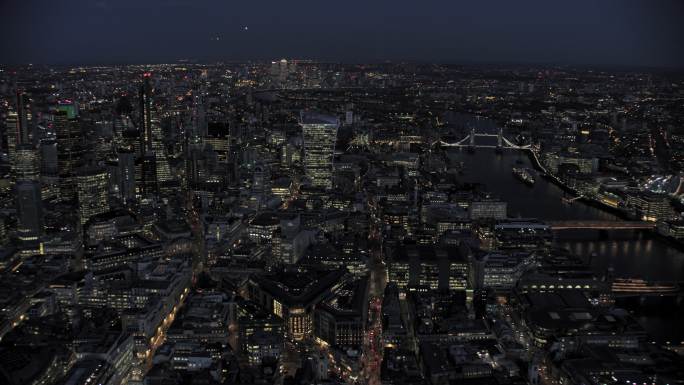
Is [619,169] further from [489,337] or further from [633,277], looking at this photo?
[489,337]

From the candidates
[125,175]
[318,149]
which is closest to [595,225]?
[318,149]

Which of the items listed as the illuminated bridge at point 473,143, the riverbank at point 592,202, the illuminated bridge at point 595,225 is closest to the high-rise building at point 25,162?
the illuminated bridge at point 595,225

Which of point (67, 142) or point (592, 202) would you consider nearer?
point (592, 202)

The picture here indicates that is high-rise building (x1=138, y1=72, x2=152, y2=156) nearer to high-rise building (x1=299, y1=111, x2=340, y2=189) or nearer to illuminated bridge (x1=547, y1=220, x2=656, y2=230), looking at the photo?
high-rise building (x1=299, y1=111, x2=340, y2=189)

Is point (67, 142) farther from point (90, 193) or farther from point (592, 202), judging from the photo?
point (592, 202)

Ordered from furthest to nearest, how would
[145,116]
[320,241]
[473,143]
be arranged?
[473,143]
[145,116]
[320,241]

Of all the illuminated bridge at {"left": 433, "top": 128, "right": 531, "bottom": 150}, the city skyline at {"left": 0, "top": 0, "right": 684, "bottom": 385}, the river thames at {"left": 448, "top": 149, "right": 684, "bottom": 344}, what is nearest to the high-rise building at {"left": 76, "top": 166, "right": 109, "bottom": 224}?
the city skyline at {"left": 0, "top": 0, "right": 684, "bottom": 385}

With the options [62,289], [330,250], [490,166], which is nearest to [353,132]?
[490,166]

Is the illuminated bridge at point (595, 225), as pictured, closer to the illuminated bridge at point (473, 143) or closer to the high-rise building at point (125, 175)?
the high-rise building at point (125, 175)

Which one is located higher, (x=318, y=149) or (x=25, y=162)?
(x=318, y=149)
